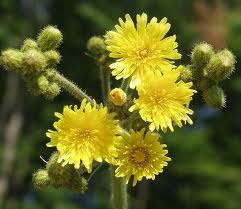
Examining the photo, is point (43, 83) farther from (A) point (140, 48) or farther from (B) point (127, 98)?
(A) point (140, 48)

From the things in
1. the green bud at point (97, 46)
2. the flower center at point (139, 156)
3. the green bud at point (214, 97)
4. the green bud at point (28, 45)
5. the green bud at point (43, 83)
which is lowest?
the flower center at point (139, 156)

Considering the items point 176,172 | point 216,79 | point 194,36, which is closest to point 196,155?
point 176,172

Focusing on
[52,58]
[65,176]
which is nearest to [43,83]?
[52,58]

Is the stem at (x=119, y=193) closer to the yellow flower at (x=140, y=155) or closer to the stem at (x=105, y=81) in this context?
the yellow flower at (x=140, y=155)

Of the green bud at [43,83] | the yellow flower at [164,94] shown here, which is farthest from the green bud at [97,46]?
the yellow flower at [164,94]

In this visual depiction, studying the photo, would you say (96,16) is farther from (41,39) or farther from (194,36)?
(41,39)

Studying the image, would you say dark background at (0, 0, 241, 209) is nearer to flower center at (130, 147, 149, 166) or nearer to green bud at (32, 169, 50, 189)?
green bud at (32, 169, 50, 189)
